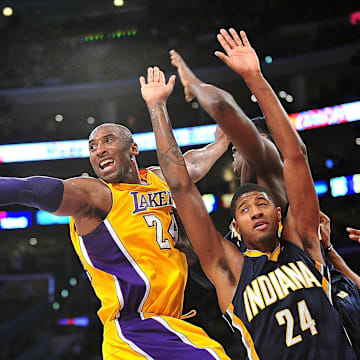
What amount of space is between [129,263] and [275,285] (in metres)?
0.72

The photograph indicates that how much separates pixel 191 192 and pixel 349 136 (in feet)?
39.0

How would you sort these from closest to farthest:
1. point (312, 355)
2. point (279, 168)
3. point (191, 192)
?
1. point (312, 355)
2. point (191, 192)
3. point (279, 168)

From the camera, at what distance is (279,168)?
9.94 feet

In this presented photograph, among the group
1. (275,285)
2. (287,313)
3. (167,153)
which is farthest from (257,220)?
(167,153)

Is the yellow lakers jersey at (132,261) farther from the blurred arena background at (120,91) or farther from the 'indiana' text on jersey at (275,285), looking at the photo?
the blurred arena background at (120,91)

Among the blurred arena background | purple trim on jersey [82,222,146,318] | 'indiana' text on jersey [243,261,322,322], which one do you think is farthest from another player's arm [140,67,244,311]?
the blurred arena background

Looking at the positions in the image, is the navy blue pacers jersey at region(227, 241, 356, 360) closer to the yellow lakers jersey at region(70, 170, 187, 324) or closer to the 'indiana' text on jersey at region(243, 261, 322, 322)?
the 'indiana' text on jersey at region(243, 261, 322, 322)

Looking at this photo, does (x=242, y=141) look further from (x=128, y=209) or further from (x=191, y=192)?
(x=128, y=209)

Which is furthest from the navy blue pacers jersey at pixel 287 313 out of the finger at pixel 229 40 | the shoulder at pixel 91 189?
the finger at pixel 229 40

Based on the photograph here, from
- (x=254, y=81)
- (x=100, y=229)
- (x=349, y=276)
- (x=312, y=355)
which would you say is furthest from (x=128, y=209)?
(x=349, y=276)

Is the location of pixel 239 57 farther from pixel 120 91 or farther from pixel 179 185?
pixel 120 91

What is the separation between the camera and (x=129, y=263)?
267cm

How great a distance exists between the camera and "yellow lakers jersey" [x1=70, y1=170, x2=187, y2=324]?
2.66m

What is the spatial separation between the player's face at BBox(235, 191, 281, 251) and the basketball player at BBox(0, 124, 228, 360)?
42 centimetres
